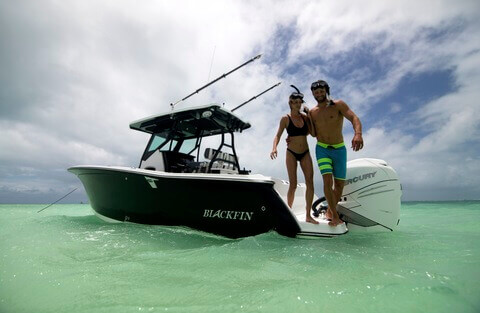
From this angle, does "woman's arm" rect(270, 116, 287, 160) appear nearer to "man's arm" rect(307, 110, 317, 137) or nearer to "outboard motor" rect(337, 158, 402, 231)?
"man's arm" rect(307, 110, 317, 137)

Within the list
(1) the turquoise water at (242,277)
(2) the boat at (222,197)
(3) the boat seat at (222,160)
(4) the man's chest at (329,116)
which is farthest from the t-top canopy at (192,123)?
(1) the turquoise water at (242,277)

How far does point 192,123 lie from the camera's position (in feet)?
17.4

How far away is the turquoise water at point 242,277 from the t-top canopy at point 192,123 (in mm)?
2460

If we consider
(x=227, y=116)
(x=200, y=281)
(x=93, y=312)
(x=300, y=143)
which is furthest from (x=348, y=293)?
(x=227, y=116)

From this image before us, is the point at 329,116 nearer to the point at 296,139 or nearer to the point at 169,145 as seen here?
the point at 296,139

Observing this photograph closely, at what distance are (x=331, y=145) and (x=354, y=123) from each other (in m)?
0.41

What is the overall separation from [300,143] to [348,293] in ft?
7.92

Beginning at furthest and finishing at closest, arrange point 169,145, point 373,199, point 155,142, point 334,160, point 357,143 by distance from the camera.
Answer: point 155,142 < point 169,145 < point 373,199 < point 334,160 < point 357,143

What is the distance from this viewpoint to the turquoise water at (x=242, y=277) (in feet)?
4.76

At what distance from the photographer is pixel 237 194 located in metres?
3.47

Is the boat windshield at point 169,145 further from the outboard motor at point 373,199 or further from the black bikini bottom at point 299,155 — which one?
the outboard motor at point 373,199

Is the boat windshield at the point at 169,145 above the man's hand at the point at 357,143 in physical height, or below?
above

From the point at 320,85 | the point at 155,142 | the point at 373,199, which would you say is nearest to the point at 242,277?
the point at 373,199

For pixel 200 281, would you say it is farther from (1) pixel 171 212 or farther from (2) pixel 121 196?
(2) pixel 121 196
